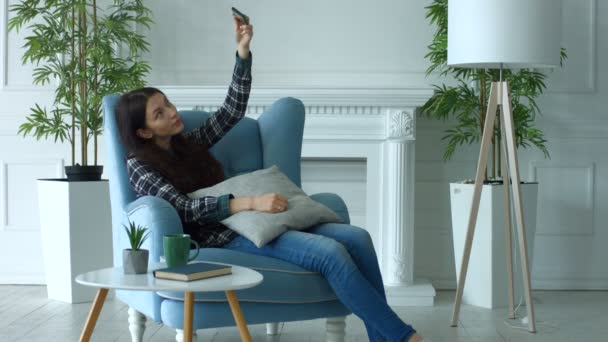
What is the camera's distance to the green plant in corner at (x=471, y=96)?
4051 mm

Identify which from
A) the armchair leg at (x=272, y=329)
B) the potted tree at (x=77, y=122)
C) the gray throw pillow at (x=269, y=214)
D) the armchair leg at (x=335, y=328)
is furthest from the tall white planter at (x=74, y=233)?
the armchair leg at (x=335, y=328)

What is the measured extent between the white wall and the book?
2.25 metres

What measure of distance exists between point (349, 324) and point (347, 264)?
1.05 meters

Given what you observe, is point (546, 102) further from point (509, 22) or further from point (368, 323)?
point (368, 323)

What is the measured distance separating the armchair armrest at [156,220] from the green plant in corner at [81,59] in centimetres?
149

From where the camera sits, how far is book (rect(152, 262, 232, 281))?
2.11 meters

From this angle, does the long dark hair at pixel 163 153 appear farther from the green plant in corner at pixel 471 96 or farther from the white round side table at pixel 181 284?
the green plant in corner at pixel 471 96

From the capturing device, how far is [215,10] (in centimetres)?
443

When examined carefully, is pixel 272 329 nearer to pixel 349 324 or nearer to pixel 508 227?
pixel 349 324

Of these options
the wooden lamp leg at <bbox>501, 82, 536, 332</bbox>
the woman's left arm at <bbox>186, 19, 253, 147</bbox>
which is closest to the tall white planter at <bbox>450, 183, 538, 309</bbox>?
the wooden lamp leg at <bbox>501, 82, 536, 332</bbox>

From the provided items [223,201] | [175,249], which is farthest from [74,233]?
[175,249]

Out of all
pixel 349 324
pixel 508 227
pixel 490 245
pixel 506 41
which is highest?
pixel 506 41

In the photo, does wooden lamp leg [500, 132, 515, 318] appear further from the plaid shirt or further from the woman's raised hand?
the plaid shirt

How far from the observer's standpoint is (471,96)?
411 cm
